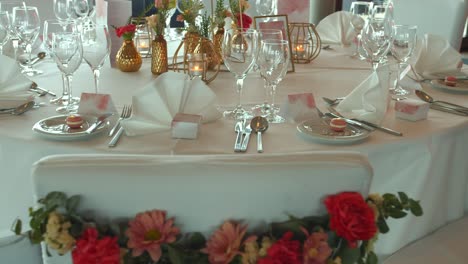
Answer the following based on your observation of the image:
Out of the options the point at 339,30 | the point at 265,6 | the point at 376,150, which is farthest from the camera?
the point at 339,30

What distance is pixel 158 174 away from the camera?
651 millimetres

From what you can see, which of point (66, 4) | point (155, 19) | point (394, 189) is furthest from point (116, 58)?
point (394, 189)

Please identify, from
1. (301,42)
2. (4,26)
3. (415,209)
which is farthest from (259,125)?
(4,26)

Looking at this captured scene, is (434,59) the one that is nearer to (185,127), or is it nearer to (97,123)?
(185,127)

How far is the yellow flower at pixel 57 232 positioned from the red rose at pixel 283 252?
253mm

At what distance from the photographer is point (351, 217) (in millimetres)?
654

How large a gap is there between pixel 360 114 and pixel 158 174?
79cm

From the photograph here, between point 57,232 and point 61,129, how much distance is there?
53cm

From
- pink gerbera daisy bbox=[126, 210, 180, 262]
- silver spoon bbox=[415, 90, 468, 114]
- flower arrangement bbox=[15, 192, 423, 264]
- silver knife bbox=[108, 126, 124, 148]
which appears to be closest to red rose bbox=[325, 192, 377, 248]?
flower arrangement bbox=[15, 192, 423, 264]

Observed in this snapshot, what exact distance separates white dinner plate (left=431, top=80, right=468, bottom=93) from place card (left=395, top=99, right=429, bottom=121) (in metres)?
0.35

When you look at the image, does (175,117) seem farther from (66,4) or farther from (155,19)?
(66,4)

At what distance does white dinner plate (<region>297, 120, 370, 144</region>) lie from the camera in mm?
1102

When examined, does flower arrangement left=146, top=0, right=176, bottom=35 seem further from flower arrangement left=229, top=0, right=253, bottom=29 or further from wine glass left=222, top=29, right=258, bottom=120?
wine glass left=222, top=29, right=258, bottom=120

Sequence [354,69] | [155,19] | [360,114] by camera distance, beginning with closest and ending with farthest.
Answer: [360,114] < [155,19] < [354,69]
